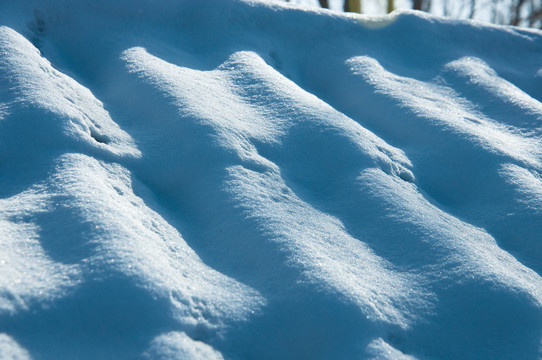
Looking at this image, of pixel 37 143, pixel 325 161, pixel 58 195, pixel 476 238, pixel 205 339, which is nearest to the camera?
pixel 205 339

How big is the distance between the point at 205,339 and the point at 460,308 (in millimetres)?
756

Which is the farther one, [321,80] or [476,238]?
[321,80]

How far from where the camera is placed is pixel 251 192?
1.62 meters

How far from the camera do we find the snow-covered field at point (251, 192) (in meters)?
1.23

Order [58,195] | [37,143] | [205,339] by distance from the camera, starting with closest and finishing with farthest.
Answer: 1. [205,339]
2. [58,195]
3. [37,143]

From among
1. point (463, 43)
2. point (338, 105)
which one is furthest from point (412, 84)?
point (463, 43)

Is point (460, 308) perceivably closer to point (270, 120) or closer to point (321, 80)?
point (270, 120)

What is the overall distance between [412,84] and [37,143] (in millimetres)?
1828

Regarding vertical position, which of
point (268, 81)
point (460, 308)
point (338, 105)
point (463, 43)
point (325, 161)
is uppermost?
point (463, 43)

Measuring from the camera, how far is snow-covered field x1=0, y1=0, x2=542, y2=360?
1.23 metres

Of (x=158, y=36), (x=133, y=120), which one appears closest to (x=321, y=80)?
(x=158, y=36)

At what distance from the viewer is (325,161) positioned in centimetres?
191

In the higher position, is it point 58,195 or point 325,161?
point 325,161

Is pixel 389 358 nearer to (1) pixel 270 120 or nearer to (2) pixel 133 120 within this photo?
(1) pixel 270 120
